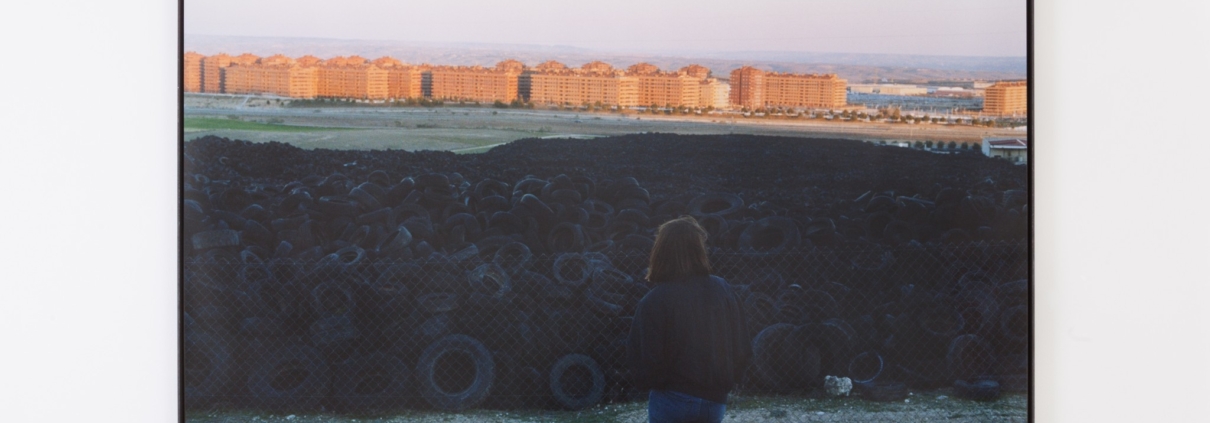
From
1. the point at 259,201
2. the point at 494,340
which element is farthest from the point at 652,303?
the point at 259,201

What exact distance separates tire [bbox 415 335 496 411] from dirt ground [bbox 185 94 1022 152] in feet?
Result: 1.54

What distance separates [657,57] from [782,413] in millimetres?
919

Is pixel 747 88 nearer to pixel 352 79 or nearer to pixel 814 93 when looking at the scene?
pixel 814 93

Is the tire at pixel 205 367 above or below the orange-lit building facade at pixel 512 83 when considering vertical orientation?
below

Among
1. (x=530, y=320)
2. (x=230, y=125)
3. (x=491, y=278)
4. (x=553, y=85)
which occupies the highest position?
(x=553, y=85)

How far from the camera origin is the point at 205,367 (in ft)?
6.77

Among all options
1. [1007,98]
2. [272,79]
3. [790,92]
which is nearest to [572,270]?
[790,92]

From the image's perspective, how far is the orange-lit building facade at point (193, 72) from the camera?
2.02 meters

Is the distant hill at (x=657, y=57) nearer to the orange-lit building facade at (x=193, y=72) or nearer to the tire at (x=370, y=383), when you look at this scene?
the orange-lit building facade at (x=193, y=72)

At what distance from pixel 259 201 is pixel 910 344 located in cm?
162

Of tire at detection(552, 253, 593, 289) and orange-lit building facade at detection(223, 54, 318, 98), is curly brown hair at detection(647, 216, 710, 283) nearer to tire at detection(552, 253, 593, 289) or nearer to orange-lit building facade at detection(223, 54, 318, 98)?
tire at detection(552, 253, 593, 289)

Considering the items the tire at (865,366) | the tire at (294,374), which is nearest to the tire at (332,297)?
the tire at (294,374)

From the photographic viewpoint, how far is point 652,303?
2086mm

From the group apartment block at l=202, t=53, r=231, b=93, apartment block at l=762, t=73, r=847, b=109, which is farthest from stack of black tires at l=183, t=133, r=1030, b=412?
apartment block at l=762, t=73, r=847, b=109
